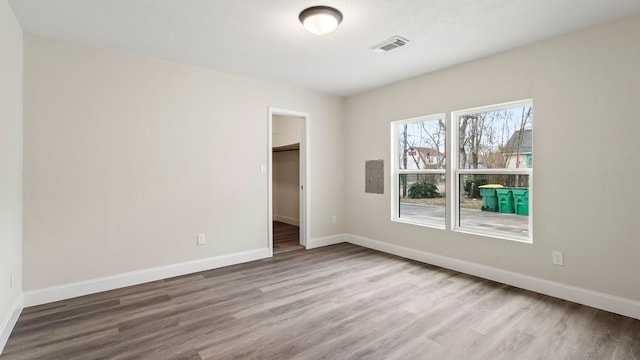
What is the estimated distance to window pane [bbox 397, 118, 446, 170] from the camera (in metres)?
4.12

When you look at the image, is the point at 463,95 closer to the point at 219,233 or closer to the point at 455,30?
the point at 455,30

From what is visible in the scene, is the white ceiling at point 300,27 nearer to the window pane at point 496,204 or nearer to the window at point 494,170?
the window at point 494,170

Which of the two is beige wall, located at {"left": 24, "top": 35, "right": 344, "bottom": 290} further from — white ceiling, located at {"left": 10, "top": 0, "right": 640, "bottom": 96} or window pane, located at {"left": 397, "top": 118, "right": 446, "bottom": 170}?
window pane, located at {"left": 397, "top": 118, "right": 446, "bottom": 170}

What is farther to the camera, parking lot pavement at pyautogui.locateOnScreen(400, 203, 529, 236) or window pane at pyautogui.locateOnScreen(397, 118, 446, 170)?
window pane at pyautogui.locateOnScreen(397, 118, 446, 170)

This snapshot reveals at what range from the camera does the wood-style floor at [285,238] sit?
4.90 metres

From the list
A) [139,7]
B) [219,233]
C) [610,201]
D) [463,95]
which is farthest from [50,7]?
[610,201]

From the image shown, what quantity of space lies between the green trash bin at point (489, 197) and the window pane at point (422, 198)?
0.48m

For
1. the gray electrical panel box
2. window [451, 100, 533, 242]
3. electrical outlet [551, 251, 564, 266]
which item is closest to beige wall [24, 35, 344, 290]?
the gray electrical panel box

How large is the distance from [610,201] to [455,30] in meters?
2.02

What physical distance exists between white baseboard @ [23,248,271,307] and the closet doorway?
623 mm

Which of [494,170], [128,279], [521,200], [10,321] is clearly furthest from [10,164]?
[521,200]

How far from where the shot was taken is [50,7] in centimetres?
244

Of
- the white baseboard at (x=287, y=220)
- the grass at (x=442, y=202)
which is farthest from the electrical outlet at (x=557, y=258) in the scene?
the white baseboard at (x=287, y=220)

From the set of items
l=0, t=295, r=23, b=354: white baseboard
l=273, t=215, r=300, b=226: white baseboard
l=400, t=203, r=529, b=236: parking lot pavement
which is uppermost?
l=400, t=203, r=529, b=236: parking lot pavement
